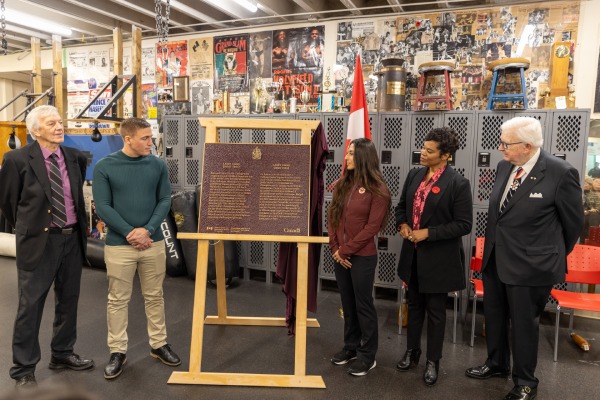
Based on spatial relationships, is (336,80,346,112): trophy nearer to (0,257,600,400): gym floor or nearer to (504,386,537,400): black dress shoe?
(0,257,600,400): gym floor

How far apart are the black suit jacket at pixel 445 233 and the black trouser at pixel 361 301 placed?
0.33 m

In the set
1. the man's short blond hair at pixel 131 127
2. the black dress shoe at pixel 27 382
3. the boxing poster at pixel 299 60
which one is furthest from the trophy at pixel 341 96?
the black dress shoe at pixel 27 382

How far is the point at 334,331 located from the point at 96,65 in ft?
18.3

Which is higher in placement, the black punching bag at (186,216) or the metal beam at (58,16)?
the metal beam at (58,16)

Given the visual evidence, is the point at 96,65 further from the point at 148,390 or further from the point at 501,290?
the point at 501,290

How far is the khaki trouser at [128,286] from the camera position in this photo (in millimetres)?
2824

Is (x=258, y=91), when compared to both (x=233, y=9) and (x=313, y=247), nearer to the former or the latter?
(x=233, y=9)

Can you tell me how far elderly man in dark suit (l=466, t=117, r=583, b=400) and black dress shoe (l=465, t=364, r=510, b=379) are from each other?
10.9 inches

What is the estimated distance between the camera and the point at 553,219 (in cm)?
254

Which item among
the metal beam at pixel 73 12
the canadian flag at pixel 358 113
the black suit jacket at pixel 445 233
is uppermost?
the metal beam at pixel 73 12

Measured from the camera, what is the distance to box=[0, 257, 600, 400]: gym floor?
275 centimetres

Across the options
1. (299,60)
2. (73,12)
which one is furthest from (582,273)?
(73,12)

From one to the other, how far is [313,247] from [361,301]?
650 millimetres

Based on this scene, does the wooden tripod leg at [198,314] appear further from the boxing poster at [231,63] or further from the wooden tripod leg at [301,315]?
the boxing poster at [231,63]
